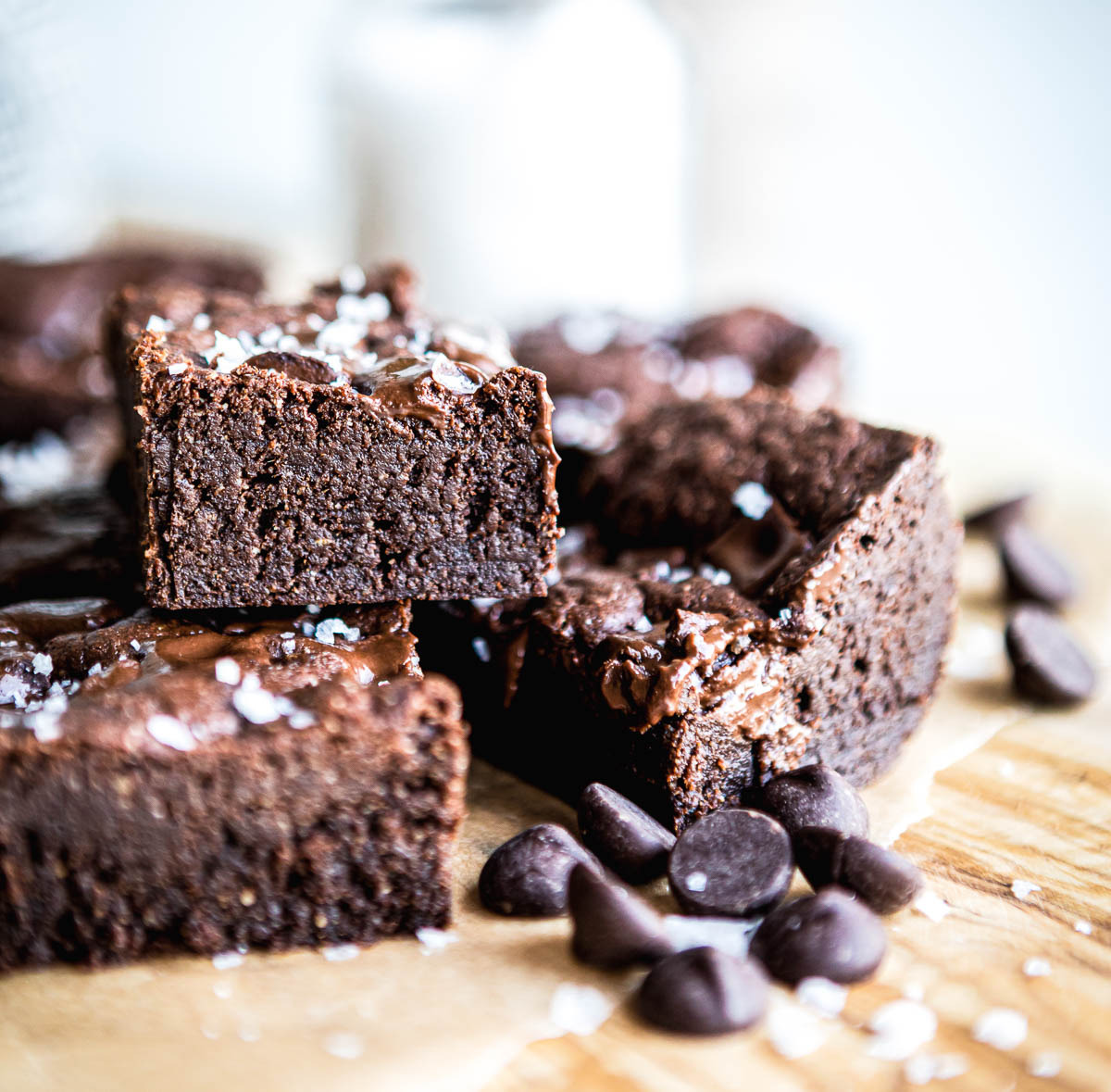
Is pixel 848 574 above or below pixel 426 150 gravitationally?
below

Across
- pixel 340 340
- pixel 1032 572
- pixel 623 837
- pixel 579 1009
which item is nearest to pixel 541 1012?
pixel 579 1009

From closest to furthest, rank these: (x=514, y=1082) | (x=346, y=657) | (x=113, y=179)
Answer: (x=514, y=1082)
(x=346, y=657)
(x=113, y=179)

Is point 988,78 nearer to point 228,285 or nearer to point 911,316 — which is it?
point 911,316

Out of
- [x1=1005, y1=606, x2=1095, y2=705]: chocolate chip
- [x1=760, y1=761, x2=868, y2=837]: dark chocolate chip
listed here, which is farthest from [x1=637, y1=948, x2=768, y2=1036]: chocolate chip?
[x1=1005, y1=606, x2=1095, y2=705]: chocolate chip

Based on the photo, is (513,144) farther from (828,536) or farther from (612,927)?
(612,927)

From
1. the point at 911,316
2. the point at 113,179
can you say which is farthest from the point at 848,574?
the point at 113,179

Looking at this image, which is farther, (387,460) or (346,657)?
(387,460)
